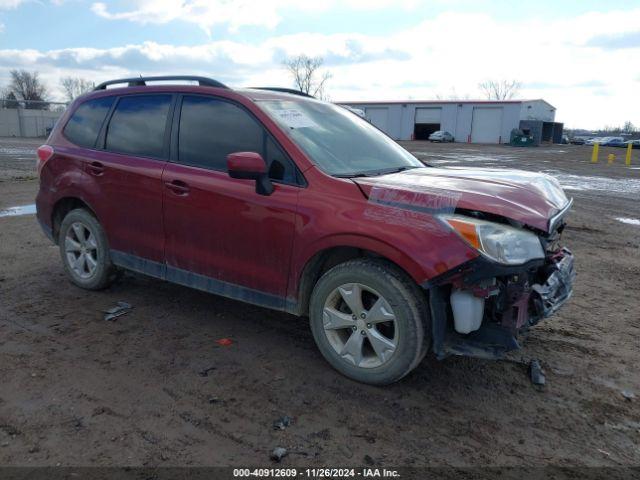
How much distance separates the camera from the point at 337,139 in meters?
4.23

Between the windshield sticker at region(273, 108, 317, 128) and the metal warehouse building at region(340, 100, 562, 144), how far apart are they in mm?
51909

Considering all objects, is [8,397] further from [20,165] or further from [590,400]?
[20,165]

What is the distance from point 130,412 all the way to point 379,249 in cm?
179

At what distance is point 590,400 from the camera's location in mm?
3441

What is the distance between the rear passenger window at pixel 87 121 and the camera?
16.6 ft

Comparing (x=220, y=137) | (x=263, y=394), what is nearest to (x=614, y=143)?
(x=220, y=137)

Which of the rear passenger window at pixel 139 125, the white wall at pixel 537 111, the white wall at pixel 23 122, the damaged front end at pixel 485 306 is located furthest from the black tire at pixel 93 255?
the white wall at pixel 537 111

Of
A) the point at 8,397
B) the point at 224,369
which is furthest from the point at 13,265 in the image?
the point at 224,369

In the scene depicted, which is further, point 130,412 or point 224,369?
point 224,369

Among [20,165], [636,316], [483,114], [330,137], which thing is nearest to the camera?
[330,137]

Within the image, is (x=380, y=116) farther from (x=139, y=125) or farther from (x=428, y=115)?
(x=139, y=125)

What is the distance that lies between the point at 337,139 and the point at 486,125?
5848 centimetres

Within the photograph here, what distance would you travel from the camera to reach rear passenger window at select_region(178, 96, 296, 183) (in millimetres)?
3843

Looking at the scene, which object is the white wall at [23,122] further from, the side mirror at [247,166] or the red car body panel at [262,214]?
the side mirror at [247,166]
